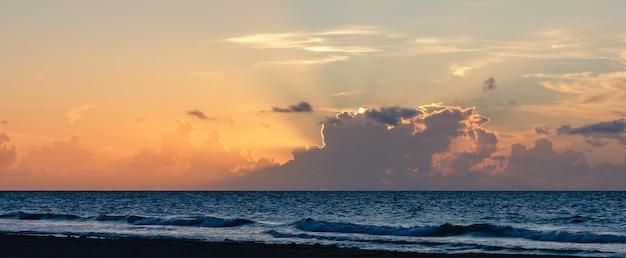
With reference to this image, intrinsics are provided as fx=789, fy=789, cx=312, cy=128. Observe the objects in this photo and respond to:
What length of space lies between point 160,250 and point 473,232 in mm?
24836

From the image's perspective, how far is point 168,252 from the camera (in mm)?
32375

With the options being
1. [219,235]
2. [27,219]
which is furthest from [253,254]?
[27,219]

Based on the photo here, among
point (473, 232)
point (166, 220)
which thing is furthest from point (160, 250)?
point (166, 220)

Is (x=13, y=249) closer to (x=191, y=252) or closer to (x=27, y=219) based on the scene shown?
(x=191, y=252)

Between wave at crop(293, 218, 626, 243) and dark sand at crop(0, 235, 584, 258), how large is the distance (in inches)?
602

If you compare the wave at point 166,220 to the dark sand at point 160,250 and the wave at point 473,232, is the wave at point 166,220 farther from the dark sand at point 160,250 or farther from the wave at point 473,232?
the dark sand at point 160,250

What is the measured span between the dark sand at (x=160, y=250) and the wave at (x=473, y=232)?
15280 millimetres

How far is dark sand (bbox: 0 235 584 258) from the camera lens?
31.4 meters

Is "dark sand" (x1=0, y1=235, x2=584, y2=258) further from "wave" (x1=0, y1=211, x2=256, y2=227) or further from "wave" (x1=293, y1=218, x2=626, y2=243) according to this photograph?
"wave" (x1=0, y1=211, x2=256, y2=227)

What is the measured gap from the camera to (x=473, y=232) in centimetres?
5134

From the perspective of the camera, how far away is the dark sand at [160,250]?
103ft

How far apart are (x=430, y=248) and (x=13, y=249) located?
1957cm

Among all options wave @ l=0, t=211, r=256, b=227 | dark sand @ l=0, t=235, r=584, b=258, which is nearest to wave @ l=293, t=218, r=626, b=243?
wave @ l=0, t=211, r=256, b=227

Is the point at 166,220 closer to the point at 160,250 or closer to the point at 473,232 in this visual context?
the point at 473,232
